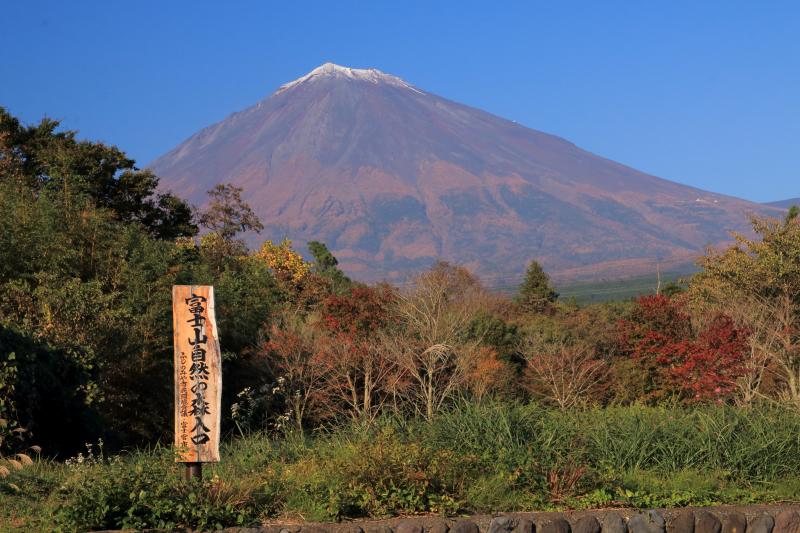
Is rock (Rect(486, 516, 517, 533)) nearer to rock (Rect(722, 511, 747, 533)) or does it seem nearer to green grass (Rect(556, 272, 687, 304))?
rock (Rect(722, 511, 747, 533))

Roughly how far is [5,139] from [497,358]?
62.3 feet

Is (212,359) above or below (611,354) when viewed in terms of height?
above

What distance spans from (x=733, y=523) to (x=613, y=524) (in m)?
1.08

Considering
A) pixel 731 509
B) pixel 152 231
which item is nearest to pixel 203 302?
pixel 731 509

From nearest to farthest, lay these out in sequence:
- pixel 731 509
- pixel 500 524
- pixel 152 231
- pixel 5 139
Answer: pixel 500 524 < pixel 731 509 < pixel 5 139 < pixel 152 231

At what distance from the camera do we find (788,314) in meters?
26.8

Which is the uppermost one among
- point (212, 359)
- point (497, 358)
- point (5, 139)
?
point (5, 139)

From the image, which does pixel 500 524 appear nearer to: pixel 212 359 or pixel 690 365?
pixel 212 359

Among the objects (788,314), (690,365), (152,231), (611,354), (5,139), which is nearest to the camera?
(690,365)

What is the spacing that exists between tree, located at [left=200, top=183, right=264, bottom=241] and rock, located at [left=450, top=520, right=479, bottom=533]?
5057cm

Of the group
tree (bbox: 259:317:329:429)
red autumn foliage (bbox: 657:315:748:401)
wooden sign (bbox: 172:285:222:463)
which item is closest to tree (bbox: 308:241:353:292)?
tree (bbox: 259:317:329:429)

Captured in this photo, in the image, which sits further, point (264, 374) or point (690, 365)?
point (264, 374)

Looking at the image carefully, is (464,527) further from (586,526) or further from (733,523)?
(733,523)

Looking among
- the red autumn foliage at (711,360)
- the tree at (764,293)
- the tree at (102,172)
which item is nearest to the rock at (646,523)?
the red autumn foliage at (711,360)
